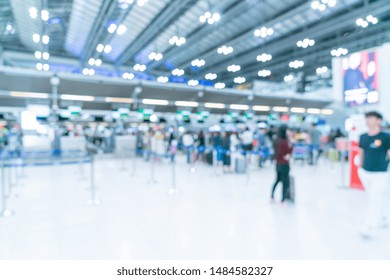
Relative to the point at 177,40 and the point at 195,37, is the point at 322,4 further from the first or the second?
the point at 195,37

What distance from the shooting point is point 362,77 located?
8.51m

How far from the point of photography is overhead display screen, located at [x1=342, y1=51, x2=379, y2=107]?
835 cm

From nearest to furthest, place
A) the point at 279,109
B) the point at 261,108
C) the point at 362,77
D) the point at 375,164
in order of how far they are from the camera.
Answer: the point at 375,164, the point at 362,77, the point at 261,108, the point at 279,109

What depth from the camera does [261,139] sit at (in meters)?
11.4

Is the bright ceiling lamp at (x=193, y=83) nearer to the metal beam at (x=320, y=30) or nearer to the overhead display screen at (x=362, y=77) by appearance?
the metal beam at (x=320, y=30)

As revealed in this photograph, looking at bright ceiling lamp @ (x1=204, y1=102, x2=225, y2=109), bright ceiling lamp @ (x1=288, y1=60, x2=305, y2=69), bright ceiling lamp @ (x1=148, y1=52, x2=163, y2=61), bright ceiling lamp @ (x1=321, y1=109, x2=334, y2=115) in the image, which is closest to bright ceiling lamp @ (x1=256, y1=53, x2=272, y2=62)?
bright ceiling lamp @ (x1=288, y1=60, x2=305, y2=69)

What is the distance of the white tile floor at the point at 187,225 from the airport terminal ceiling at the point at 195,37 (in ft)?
25.3

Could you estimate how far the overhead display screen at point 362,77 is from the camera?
8.35 meters

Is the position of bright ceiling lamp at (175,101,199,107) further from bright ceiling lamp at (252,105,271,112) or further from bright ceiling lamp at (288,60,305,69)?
bright ceiling lamp at (288,60,305,69)

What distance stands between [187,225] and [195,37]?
537 inches

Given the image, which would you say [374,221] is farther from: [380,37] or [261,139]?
[380,37]

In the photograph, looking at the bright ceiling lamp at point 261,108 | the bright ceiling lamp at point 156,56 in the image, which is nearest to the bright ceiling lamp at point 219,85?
the bright ceiling lamp at point 156,56

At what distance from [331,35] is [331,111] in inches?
271

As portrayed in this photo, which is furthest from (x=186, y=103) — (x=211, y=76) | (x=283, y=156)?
(x=283, y=156)
